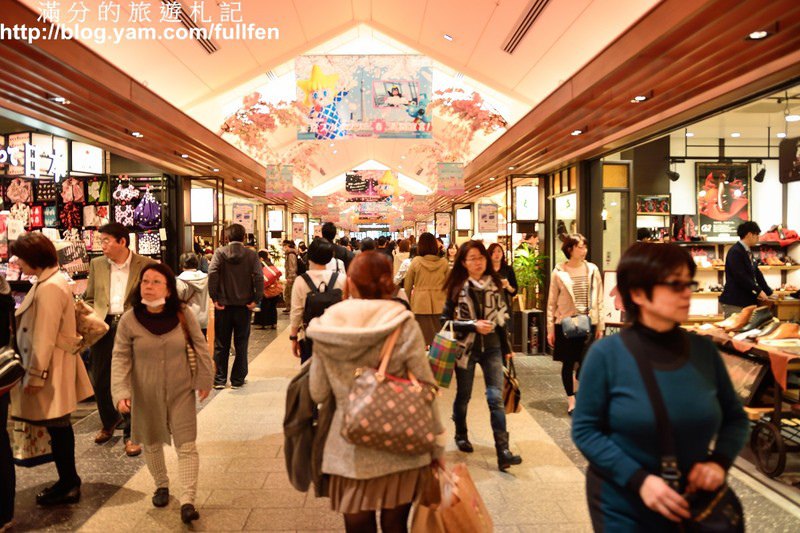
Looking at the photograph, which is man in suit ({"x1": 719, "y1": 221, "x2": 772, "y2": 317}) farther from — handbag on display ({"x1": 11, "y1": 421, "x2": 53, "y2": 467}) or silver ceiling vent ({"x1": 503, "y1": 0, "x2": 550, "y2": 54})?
handbag on display ({"x1": 11, "y1": 421, "x2": 53, "y2": 467})

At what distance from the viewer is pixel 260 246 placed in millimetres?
21422

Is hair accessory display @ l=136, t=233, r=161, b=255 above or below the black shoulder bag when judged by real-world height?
above

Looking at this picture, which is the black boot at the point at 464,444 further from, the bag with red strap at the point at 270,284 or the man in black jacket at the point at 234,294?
the bag with red strap at the point at 270,284

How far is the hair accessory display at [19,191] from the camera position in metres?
6.95

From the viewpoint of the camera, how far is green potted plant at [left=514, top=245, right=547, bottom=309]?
9242 mm

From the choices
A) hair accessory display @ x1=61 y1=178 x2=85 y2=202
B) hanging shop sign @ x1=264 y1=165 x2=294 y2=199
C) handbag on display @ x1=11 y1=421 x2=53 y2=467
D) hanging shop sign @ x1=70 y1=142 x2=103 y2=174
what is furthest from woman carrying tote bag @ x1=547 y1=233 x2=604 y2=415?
hanging shop sign @ x1=264 y1=165 x2=294 y2=199

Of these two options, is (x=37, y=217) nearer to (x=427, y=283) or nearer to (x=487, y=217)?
(x=427, y=283)

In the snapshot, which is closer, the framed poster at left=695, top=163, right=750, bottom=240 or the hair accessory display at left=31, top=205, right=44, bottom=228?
the hair accessory display at left=31, top=205, right=44, bottom=228

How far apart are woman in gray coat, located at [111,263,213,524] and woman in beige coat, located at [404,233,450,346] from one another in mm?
3435

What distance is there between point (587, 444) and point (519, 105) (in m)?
8.57

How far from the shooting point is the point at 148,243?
29.4ft

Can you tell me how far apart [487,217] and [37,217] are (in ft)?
25.4

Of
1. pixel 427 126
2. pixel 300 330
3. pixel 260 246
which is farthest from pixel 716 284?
pixel 260 246

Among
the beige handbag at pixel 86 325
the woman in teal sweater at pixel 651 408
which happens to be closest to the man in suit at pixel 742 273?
the woman in teal sweater at pixel 651 408
